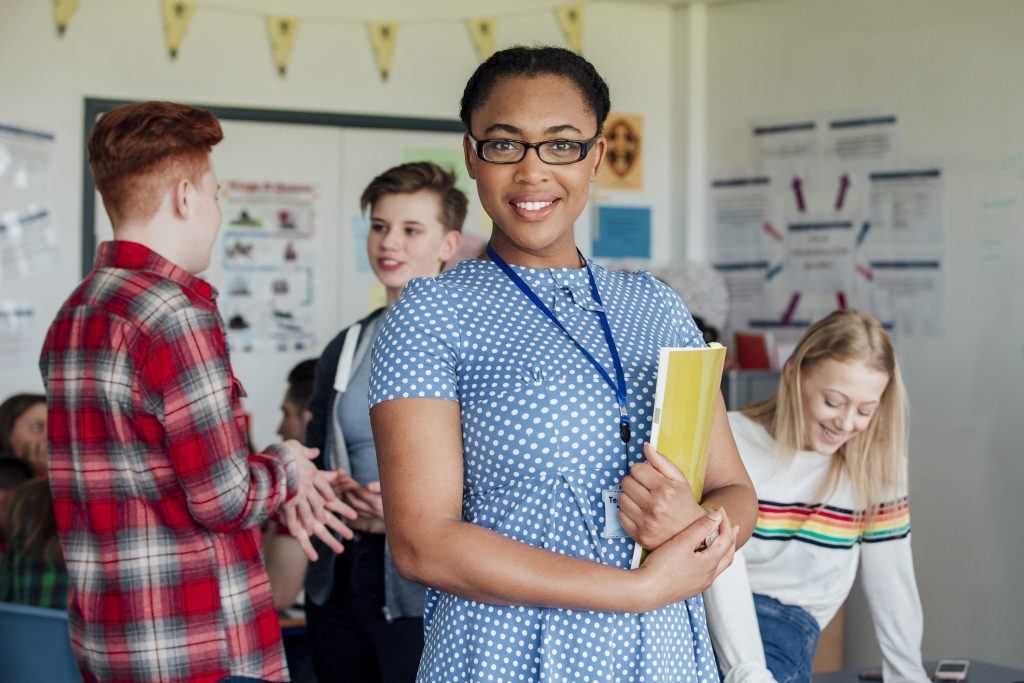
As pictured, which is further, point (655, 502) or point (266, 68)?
point (266, 68)

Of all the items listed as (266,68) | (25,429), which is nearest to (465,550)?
(25,429)

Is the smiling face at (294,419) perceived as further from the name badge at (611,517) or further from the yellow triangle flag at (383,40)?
the name badge at (611,517)

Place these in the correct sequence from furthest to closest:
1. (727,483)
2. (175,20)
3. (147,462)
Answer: (175,20)
(147,462)
(727,483)

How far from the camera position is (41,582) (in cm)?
242

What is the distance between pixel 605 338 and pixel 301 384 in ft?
7.20

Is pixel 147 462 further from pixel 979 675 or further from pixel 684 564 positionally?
pixel 979 675

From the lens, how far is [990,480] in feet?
11.8

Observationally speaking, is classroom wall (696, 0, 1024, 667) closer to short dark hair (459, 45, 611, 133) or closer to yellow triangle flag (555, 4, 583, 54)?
yellow triangle flag (555, 4, 583, 54)

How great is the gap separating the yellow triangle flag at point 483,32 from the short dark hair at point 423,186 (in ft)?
6.99

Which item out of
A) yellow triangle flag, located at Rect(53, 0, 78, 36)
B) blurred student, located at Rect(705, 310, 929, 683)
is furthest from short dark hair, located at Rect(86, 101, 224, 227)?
yellow triangle flag, located at Rect(53, 0, 78, 36)

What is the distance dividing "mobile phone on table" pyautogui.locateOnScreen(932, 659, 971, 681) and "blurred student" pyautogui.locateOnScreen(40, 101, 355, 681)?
3.97 feet

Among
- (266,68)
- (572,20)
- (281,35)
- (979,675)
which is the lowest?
(979,675)

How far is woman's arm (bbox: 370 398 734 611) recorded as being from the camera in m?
1.06

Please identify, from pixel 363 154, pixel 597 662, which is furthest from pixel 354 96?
pixel 597 662
